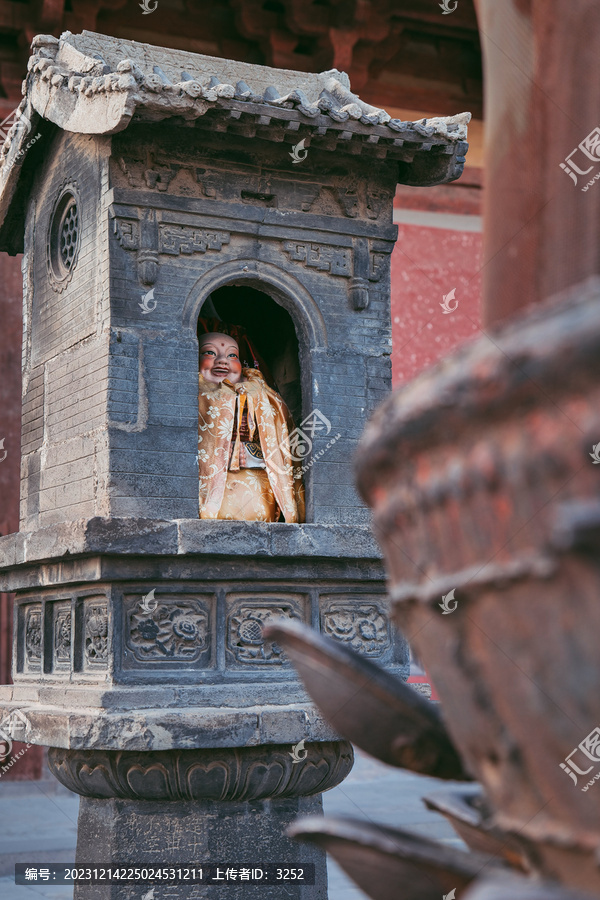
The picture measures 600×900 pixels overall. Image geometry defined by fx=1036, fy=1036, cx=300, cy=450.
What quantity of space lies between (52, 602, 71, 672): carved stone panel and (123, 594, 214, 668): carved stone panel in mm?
455

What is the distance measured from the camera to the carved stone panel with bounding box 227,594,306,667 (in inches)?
156

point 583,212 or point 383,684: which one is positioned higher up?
point 583,212

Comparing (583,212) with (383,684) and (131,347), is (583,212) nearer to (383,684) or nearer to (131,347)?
(383,684)

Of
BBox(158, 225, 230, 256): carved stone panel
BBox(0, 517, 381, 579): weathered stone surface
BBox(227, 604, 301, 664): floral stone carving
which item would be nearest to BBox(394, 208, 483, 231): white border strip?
BBox(158, 225, 230, 256): carved stone panel

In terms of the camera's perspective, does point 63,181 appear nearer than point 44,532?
No

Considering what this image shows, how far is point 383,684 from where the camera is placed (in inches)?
44.1

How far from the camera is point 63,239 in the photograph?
15.0 ft

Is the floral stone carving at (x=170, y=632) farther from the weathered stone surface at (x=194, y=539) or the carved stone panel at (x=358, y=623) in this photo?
the carved stone panel at (x=358, y=623)

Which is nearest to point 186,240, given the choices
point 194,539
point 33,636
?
point 194,539

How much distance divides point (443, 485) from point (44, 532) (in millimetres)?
3363

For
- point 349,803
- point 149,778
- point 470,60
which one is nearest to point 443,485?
point 149,778

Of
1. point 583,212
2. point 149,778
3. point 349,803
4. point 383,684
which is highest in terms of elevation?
point 583,212

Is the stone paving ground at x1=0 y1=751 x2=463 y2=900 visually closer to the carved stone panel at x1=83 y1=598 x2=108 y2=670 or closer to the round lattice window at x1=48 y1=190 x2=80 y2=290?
the carved stone panel at x1=83 y1=598 x2=108 y2=670

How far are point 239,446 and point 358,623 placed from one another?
0.91 m
